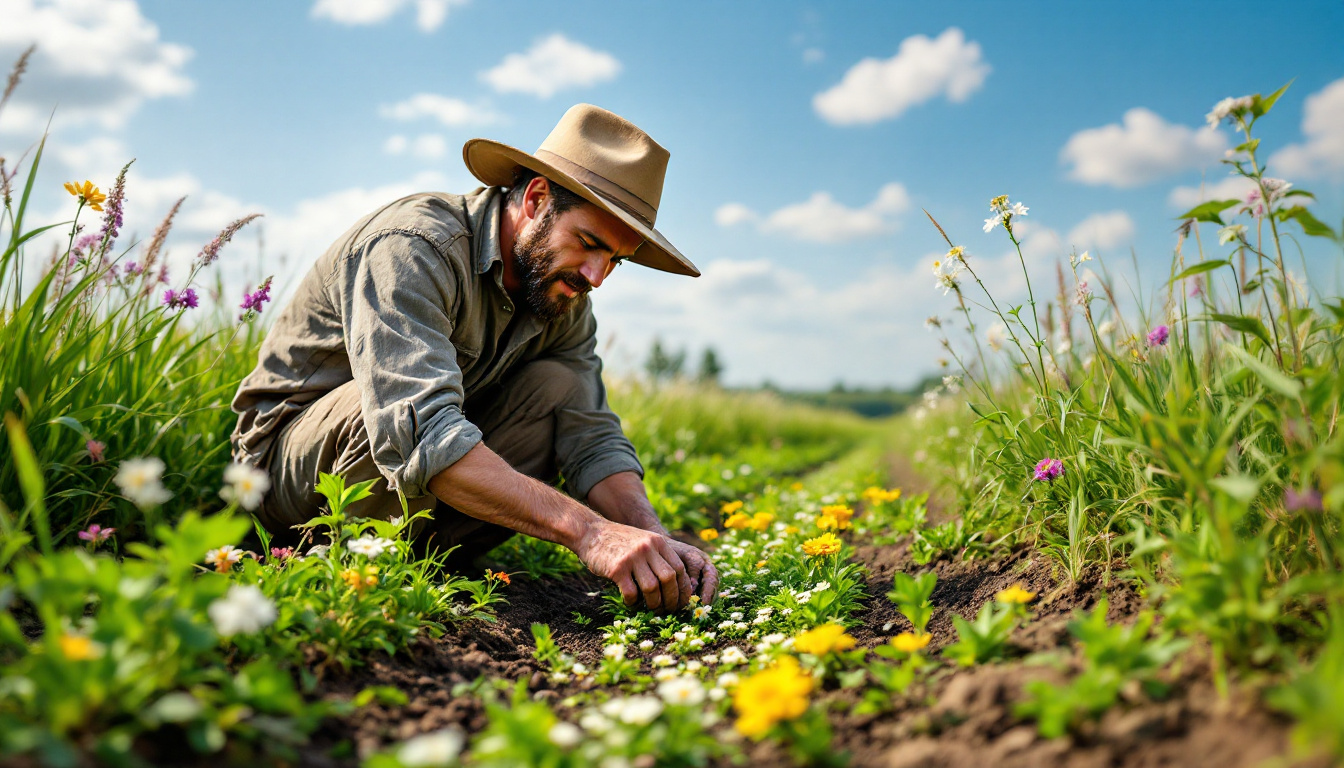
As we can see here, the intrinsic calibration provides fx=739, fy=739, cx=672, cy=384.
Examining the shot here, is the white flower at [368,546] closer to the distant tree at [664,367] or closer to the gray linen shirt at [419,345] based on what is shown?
the gray linen shirt at [419,345]

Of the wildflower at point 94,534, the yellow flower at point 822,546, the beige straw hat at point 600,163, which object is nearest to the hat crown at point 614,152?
the beige straw hat at point 600,163

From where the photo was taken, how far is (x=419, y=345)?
2277mm

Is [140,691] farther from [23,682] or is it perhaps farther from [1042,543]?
[1042,543]

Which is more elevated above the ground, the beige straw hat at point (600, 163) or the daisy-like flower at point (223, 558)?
the beige straw hat at point (600, 163)

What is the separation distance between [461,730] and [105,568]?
69 centimetres

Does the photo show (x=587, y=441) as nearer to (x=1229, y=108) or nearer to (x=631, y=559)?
(x=631, y=559)

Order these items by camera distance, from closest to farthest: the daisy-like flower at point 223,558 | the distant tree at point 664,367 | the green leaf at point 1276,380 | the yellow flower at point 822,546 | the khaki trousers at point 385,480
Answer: the green leaf at point 1276,380 → the daisy-like flower at point 223,558 → the yellow flower at point 822,546 → the khaki trousers at point 385,480 → the distant tree at point 664,367

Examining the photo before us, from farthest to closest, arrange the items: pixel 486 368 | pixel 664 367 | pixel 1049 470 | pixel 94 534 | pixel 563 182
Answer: pixel 664 367
pixel 486 368
pixel 563 182
pixel 1049 470
pixel 94 534

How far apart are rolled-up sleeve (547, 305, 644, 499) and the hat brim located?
60 cm

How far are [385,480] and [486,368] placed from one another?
68cm

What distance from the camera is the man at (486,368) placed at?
86.8 inches

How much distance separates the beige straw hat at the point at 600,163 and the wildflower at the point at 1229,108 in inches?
66.6

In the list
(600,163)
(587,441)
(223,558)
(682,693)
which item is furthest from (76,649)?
(600,163)

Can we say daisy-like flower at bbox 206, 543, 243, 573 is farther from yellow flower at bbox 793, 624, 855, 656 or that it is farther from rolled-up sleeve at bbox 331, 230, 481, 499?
yellow flower at bbox 793, 624, 855, 656
